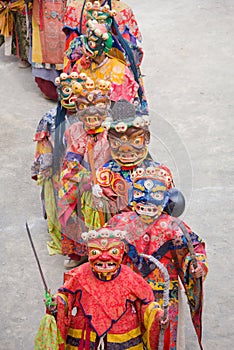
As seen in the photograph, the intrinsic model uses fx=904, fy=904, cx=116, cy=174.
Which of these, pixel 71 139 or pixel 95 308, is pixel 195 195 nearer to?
pixel 71 139

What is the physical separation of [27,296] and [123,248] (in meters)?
1.89

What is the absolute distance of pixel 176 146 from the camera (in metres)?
5.96

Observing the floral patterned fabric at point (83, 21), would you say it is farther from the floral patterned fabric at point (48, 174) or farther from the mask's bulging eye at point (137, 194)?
the mask's bulging eye at point (137, 194)

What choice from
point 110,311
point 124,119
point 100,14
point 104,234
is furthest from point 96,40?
point 110,311

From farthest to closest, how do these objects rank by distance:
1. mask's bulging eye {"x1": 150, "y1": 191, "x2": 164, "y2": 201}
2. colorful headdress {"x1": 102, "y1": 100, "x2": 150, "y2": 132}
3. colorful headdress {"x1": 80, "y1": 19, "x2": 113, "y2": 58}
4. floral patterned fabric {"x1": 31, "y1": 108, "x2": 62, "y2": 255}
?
1. floral patterned fabric {"x1": 31, "y1": 108, "x2": 62, "y2": 255}
2. colorful headdress {"x1": 80, "y1": 19, "x2": 113, "y2": 58}
3. colorful headdress {"x1": 102, "y1": 100, "x2": 150, "y2": 132}
4. mask's bulging eye {"x1": 150, "y1": 191, "x2": 164, "y2": 201}

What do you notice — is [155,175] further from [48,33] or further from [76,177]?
[48,33]

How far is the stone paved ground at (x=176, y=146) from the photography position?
6.05m

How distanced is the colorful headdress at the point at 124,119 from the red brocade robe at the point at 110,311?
1023mm

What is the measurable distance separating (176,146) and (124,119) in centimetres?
73

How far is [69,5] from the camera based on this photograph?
24.5ft

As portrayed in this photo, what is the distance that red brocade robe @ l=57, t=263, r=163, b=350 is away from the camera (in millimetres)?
4527

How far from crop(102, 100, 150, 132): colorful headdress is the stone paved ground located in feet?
1.70

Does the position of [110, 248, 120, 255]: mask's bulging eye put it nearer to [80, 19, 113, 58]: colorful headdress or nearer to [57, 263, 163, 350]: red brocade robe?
[57, 263, 163, 350]: red brocade robe

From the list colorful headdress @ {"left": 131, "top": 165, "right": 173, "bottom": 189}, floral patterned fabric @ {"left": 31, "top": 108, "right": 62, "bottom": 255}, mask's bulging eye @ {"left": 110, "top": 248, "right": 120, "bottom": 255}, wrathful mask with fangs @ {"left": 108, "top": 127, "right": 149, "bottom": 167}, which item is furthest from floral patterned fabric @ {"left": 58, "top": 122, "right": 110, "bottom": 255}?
mask's bulging eye @ {"left": 110, "top": 248, "right": 120, "bottom": 255}
